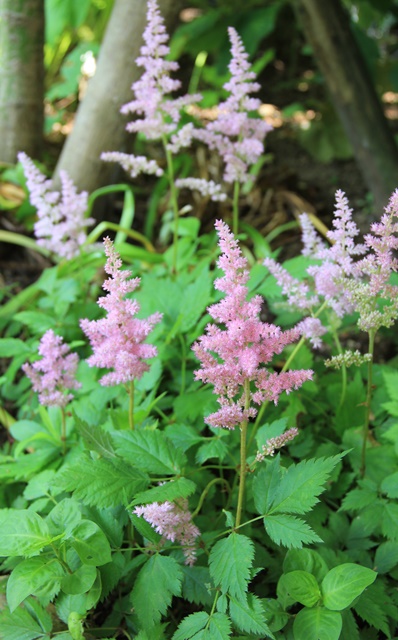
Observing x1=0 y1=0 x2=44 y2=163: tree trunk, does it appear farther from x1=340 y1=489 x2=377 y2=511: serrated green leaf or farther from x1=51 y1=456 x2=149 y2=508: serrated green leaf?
x1=340 y1=489 x2=377 y2=511: serrated green leaf

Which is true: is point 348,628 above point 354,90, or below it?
below

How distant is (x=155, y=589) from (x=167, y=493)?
0.19m

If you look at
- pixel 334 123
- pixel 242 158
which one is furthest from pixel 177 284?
pixel 334 123

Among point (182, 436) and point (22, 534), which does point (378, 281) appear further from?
point (22, 534)

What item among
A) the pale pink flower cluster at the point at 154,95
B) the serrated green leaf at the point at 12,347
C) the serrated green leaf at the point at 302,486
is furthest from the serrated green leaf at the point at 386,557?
the pale pink flower cluster at the point at 154,95

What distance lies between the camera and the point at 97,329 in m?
1.26

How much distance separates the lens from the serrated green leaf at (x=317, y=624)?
117 cm

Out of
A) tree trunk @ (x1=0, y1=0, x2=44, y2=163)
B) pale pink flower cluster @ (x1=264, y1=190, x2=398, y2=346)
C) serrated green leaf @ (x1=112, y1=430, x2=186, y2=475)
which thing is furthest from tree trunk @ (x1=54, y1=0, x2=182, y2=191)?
serrated green leaf @ (x1=112, y1=430, x2=186, y2=475)

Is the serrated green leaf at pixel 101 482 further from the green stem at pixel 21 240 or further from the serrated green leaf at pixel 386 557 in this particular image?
the green stem at pixel 21 240

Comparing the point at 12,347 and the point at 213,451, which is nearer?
the point at 213,451

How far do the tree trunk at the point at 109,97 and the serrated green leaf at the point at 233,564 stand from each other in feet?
6.29

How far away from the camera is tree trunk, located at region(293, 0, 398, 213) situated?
8.79ft

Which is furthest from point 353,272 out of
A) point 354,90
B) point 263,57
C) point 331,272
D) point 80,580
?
point 263,57

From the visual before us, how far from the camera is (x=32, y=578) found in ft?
3.91
